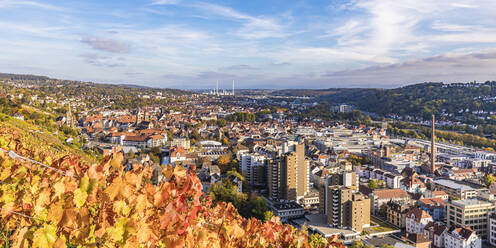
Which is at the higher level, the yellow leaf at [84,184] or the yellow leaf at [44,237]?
the yellow leaf at [84,184]

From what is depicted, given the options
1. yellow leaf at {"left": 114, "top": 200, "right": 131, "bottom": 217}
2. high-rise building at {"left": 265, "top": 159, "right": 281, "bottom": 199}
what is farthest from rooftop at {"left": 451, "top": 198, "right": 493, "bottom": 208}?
yellow leaf at {"left": 114, "top": 200, "right": 131, "bottom": 217}

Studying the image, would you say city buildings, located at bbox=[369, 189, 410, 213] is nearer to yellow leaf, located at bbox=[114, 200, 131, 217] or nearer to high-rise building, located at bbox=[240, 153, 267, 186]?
high-rise building, located at bbox=[240, 153, 267, 186]

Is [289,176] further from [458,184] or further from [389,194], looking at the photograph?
[458,184]

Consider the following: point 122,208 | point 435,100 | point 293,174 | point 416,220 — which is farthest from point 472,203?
point 435,100

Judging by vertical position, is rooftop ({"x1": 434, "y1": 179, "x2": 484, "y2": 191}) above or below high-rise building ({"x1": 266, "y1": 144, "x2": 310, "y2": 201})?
below

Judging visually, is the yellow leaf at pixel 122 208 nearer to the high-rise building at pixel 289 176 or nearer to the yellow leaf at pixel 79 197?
the yellow leaf at pixel 79 197

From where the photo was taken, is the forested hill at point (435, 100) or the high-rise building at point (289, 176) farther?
the forested hill at point (435, 100)

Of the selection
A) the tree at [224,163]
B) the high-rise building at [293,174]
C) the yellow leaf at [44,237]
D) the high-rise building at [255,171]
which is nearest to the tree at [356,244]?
the high-rise building at [293,174]

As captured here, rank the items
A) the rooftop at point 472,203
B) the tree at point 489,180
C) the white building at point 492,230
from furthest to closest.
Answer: the tree at point 489,180 → the rooftop at point 472,203 → the white building at point 492,230
